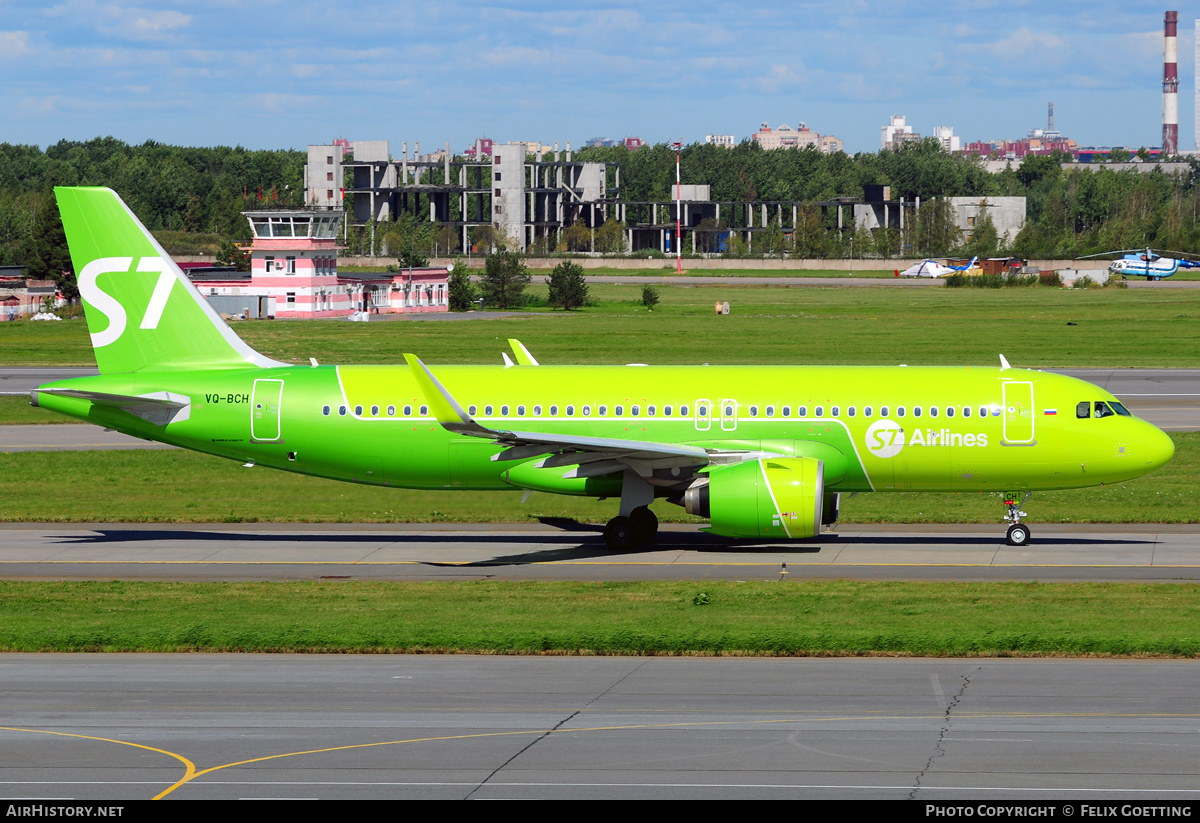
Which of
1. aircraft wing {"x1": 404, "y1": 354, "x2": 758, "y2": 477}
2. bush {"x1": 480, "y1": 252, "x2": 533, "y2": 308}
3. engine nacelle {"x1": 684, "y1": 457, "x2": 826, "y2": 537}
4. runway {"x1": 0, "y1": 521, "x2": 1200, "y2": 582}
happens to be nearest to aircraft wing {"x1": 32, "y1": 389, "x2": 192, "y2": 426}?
runway {"x1": 0, "y1": 521, "x2": 1200, "y2": 582}

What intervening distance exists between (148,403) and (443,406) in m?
8.96

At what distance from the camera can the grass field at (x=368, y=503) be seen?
1529 inches

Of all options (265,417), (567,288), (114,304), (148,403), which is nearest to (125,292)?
(114,304)

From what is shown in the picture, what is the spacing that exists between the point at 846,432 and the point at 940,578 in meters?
5.40

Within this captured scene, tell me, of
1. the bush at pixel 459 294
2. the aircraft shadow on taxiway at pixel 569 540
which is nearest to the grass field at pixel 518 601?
the aircraft shadow on taxiway at pixel 569 540

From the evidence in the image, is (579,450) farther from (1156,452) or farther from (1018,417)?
(1156,452)

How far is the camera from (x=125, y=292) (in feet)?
122

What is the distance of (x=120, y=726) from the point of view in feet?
63.9

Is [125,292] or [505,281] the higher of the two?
[505,281]

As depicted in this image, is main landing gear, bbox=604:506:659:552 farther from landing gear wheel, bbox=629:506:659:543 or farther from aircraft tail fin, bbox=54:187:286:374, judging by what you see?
aircraft tail fin, bbox=54:187:286:374

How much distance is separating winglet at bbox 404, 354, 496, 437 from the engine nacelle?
589 centimetres

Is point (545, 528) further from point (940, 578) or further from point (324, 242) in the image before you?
point (324, 242)

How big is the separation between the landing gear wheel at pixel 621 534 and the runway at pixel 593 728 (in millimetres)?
11590
